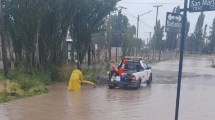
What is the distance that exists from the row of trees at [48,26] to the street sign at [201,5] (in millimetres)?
14501

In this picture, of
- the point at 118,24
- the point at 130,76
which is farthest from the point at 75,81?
the point at 118,24

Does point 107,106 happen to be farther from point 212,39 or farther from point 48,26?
point 212,39

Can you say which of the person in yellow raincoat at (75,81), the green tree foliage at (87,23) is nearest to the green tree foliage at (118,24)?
the green tree foliage at (87,23)

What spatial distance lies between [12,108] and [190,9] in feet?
26.7

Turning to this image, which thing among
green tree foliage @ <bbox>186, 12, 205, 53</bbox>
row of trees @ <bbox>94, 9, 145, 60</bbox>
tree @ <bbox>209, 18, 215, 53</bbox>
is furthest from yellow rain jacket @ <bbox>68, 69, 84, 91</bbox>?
tree @ <bbox>209, 18, 215, 53</bbox>

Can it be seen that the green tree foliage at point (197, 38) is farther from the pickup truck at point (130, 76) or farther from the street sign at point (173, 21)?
the street sign at point (173, 21)

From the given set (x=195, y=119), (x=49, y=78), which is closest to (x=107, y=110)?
(x=195, y=119)

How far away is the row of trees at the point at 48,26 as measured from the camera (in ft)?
64.5

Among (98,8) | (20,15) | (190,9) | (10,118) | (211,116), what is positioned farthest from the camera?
(98,8)

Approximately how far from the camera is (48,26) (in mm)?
21531

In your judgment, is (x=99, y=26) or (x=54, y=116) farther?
(x=99, y=26)

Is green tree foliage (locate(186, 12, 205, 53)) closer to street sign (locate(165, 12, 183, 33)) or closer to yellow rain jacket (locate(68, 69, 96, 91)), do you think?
yellow rain jacket (locate(68, 69, 96, 91))

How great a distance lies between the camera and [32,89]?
51.6 feet

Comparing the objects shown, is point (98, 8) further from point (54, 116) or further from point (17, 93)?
point (54, 116)
